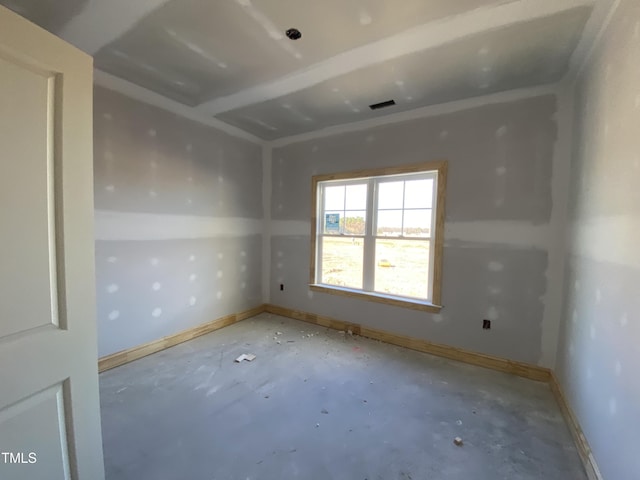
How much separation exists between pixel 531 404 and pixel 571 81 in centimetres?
268

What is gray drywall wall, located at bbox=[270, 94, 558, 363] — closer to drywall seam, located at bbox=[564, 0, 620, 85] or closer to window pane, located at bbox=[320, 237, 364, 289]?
drywall seam, located at bbox=[564, 0, 620, 85]

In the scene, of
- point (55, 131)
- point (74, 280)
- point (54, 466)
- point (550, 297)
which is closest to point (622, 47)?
point (550, 297)

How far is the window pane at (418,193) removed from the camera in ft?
10.5

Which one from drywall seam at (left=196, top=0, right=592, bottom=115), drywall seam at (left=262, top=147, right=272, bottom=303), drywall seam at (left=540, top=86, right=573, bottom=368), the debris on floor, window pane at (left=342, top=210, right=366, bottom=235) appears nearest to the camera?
drywall seam at (left=196, top=0, right=592, bottom=115)

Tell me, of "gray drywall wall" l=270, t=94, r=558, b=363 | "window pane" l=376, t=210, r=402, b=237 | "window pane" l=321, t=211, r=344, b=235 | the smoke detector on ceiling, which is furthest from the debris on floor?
the smoke detector on ceiling

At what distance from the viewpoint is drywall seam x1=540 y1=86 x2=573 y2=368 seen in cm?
245

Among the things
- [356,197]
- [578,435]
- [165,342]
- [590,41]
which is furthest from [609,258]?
[165,342]

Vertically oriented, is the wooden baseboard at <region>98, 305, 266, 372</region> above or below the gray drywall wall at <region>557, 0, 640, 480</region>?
below

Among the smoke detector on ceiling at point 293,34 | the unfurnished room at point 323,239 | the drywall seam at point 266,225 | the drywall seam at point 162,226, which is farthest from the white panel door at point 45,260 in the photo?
the drywall seam at point 266,225

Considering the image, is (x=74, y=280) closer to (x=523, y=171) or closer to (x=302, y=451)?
(x=302, y=451)

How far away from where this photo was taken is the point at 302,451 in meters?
1.73

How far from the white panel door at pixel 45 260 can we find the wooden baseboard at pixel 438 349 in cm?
281

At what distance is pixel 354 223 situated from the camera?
3.74 m

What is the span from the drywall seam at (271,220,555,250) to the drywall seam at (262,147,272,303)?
2544mm
